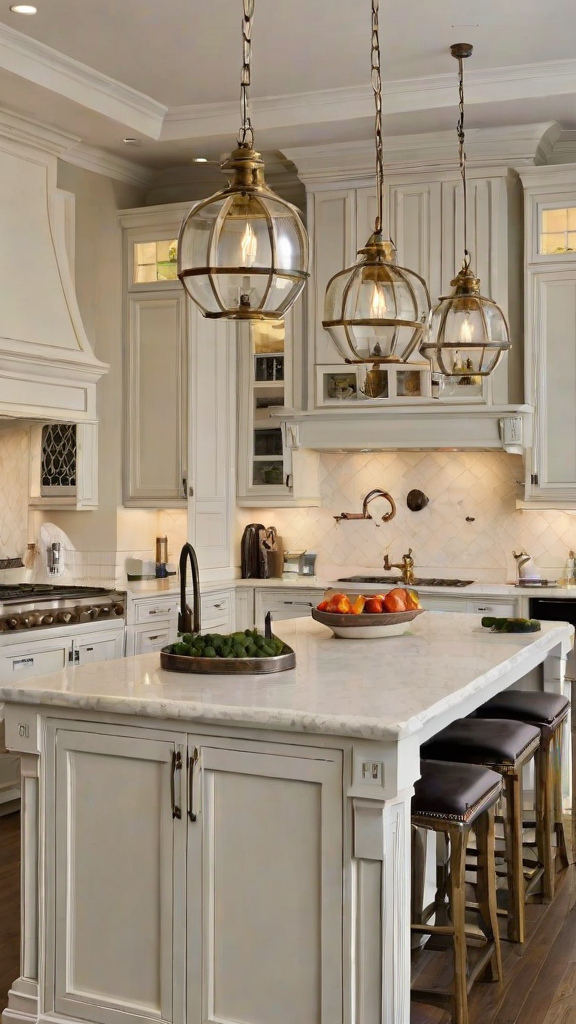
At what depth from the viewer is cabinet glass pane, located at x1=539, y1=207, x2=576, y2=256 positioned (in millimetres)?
5758

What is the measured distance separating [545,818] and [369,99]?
143 inches

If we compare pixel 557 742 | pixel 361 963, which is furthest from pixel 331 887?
pixel 557 742

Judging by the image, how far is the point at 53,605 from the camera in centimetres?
509

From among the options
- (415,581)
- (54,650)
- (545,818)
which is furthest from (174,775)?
(415,581)

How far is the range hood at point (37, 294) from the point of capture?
5168 millimetres

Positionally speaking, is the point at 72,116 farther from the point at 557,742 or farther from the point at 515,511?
the point at 557,742

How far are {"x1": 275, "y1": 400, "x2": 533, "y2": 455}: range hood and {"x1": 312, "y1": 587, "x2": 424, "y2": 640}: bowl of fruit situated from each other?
2116 mm

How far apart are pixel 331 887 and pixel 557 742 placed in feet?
6.40

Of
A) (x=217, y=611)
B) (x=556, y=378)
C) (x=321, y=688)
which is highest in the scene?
(x=556, y=378)

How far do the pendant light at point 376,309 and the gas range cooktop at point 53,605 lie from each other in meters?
Result: 2.40

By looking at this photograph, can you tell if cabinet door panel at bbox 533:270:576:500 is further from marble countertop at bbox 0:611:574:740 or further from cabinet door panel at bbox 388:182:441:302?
marble countertop at bbox 0:611:574:740

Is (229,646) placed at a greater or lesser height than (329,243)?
lesser

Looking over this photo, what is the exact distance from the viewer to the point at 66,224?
5824mm

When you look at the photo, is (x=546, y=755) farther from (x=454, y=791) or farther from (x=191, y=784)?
(x=191, y=784)
